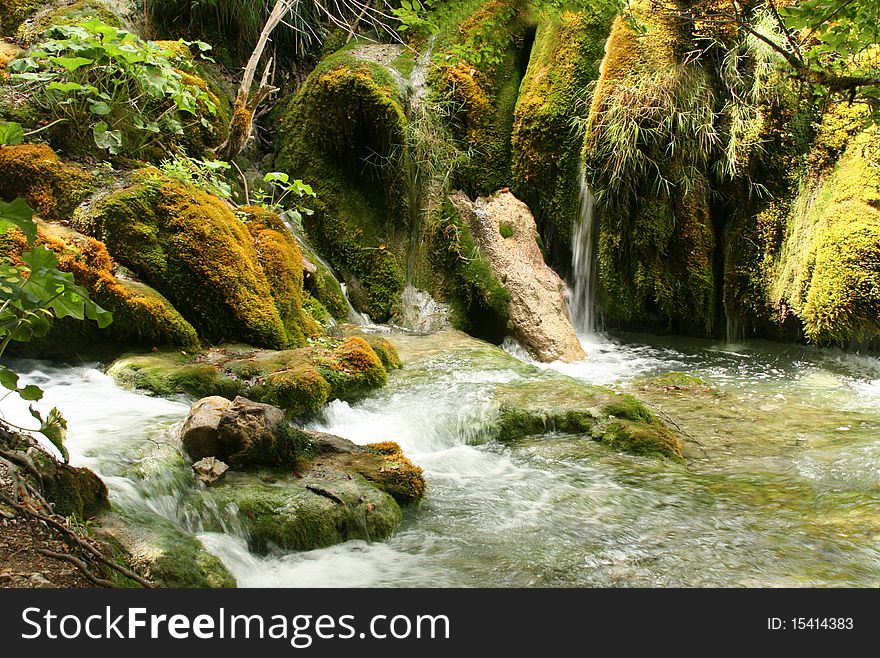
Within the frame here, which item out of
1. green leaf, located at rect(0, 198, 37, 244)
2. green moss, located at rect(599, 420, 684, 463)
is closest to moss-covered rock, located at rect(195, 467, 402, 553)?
green leaf, located at rect(0, 198, 37, 244)

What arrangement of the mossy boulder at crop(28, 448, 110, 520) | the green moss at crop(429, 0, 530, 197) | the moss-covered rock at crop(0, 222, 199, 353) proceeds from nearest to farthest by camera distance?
1. the mossy boulder at crop(28, 448, 110, 520)
2. the moss-covered rock at crop(0, 222, 199, 353)
3. the green moss at crop(429, 0, 530, 197)

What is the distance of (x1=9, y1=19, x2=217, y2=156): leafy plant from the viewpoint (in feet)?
16.3

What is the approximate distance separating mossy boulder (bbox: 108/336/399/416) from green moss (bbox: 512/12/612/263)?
434 cm

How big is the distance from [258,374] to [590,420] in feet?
7.47

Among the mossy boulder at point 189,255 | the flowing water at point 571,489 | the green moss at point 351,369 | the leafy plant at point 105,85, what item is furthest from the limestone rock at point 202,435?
the leafy plant at point 105,85

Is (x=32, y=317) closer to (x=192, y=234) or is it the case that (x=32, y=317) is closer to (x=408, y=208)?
(x=192, y=234)

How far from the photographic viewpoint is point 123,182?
17.5ft

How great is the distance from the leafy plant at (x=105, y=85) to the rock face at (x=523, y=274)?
11.6 feet

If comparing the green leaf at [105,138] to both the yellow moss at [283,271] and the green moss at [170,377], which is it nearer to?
the yellow moss at [283,271]

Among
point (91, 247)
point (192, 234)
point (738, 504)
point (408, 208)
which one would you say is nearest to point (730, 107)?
point (408, 208)

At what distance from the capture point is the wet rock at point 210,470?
124 inches

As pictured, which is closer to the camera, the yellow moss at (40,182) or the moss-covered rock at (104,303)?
the moss-covered rock at (104,303)

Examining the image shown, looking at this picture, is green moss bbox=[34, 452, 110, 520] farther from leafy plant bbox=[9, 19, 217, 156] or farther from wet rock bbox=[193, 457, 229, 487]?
leafy plant bbox=[9, 19, 217, 156]

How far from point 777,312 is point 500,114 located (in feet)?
14.4
